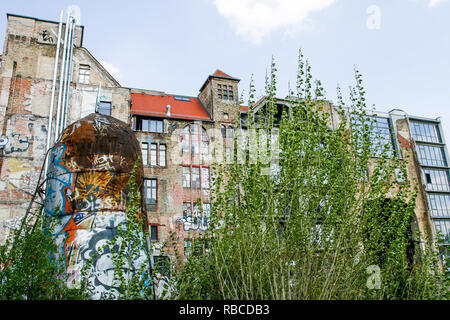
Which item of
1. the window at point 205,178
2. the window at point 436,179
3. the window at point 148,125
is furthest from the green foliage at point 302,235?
the window at point 436,179

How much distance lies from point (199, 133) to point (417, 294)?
19.5 metres

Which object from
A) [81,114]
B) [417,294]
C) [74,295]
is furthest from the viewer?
[81,114]

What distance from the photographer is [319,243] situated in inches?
296

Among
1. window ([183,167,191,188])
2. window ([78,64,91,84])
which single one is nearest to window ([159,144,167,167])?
window ([183,167,191,188])

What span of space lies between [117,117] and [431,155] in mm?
29615

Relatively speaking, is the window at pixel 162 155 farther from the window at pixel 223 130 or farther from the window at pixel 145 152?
the window at pixel 223 130

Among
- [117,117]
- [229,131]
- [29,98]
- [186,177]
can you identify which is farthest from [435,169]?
[29,98]

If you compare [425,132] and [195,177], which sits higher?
[425,132]

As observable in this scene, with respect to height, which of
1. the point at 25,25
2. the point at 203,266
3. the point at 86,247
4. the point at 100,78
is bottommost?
the point at 203,266

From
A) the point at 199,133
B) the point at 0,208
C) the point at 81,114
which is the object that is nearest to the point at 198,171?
the point at 199,133

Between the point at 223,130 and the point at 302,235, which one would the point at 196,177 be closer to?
the point at 223,130

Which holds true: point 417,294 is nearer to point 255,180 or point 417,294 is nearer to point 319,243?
point 319,243

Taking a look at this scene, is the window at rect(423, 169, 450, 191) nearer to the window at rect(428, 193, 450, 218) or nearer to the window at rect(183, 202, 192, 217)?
the window at rect(428, 193, 450, 218)

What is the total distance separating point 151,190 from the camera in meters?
23.4
